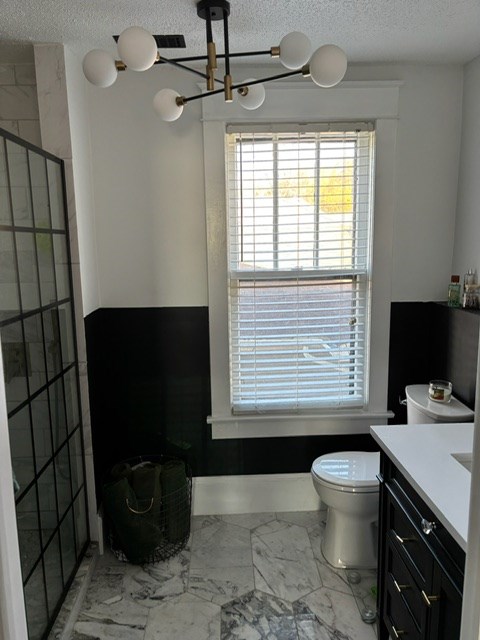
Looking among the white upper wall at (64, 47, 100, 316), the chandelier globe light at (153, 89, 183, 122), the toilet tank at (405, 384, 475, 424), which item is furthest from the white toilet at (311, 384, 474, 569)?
the chandelier globe light at (153, 89, 183, 122)

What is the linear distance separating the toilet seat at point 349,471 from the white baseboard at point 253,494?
45 cm

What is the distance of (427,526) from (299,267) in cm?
150

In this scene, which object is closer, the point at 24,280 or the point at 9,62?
the point at 24,280

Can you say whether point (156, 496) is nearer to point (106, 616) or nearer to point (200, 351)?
point (106, 616)

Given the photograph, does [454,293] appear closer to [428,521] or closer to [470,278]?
[470,278]

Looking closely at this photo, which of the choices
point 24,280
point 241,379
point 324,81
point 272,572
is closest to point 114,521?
point 272,572

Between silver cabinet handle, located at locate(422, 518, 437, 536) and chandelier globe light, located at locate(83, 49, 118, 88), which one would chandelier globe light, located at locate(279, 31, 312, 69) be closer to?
chandelier globe light, located at locate(83, 49, 118, 88)

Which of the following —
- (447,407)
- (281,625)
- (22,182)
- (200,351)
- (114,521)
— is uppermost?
(22,182)

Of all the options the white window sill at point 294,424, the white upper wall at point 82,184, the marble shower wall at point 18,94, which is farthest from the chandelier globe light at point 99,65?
the white window sill at point 294,424

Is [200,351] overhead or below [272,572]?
overhead

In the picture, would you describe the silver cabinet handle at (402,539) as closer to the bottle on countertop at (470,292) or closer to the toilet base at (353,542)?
the toilet base at (353,542)

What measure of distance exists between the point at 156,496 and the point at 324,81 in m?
1.97

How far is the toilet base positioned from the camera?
2.21 m

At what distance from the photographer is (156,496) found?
2.29 meters
